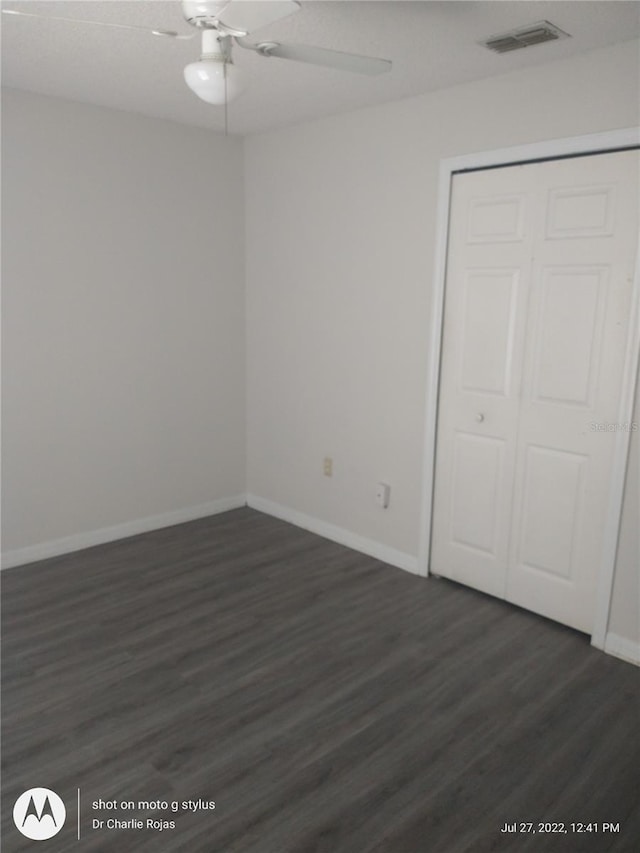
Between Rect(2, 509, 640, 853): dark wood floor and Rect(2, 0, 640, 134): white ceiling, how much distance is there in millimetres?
2502

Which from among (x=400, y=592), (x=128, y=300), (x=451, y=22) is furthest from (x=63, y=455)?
(x=451, y=22)

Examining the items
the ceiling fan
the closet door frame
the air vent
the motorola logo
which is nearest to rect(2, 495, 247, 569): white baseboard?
the closet door frame

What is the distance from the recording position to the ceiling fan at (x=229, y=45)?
1.65m

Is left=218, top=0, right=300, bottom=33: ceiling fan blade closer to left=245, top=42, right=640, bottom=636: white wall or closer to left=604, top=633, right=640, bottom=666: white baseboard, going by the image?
left=245, top=42, right=640, bottom=636: white wall

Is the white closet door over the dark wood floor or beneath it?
over

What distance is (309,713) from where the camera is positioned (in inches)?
97.6

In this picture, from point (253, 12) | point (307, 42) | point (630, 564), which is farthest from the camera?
point (630, 564)

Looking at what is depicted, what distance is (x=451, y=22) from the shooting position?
2359mm

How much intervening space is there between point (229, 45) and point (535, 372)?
192cm

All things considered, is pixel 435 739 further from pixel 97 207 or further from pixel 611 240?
pixel 97 207

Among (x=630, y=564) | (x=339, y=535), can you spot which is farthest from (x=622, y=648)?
(x=339, y=535)

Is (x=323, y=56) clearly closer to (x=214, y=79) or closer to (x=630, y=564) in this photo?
(x=214, y=79)

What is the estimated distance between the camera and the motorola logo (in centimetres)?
192

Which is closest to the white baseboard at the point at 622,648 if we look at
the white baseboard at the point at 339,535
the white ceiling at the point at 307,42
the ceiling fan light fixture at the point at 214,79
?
the white baseboard at the point at 339,535
